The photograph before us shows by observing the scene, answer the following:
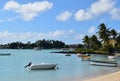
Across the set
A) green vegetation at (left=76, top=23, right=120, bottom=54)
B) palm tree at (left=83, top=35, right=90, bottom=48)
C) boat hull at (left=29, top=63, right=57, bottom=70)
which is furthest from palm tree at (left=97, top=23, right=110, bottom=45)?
boat hull at (left=29, top=63, right=57, bottom=70)

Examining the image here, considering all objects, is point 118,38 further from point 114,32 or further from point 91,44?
point 91,44

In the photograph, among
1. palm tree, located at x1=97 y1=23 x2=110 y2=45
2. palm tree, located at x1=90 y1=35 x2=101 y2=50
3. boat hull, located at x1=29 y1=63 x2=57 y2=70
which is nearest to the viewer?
boat hull, located at x1=29 y1=63 x2=57 y2=70

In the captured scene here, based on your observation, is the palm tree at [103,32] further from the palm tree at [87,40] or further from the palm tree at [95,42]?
the palm tree at [87,40]

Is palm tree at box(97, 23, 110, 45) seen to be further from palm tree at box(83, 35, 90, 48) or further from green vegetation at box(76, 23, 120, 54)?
palm tree at box(83, 35, 90, 48)

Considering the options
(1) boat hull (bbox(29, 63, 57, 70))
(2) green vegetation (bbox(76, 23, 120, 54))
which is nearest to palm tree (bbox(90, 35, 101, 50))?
(2) green vegetation (bbox(76, 23, 120, 54))

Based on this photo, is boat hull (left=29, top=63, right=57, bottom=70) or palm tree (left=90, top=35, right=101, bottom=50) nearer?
boat hull (left=29, top=63, right=57, bottom=70)

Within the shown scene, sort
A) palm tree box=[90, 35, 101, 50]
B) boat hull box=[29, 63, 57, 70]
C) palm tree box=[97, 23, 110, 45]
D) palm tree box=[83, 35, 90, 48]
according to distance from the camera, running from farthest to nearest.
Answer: palm tree box=[83, 35, 90, 48], palm tree box=[90, 35, 101, 50], palm tree box=[97, 23, 110, 45], boat hull box=[29, 63, 57, 70]

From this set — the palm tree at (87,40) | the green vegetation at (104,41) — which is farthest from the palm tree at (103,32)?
the palm tree at (87,40)

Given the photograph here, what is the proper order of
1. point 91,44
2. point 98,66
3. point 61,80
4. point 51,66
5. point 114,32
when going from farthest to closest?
point 91,44 → point 114,32 → point 98,66 → point 51,66 → point 61,80

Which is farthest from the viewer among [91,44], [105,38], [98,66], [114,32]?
[91,44]

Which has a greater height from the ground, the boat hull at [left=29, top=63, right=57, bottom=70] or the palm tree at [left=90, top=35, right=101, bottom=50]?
the palm tree at [left=90, top=35, right=101, bottom=50]

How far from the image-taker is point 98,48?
16588cm

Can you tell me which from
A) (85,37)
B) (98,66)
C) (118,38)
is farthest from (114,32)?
(98,66)

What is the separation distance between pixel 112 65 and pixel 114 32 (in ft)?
306
